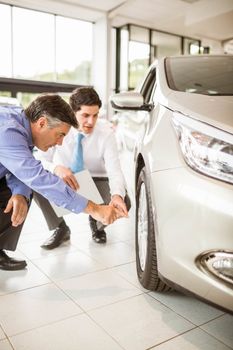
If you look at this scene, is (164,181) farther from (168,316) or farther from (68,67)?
(68,67)

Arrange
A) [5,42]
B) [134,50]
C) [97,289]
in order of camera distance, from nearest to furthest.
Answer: [97,289], [5,42], [134,50]

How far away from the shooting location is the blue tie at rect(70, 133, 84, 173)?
235 cm

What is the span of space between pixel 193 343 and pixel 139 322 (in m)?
0.24

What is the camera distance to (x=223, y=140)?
1.14m

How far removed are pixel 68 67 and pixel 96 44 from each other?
115 cm

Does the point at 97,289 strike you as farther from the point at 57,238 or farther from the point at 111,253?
the point at 57,238

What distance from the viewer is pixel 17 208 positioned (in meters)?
→ 1.63

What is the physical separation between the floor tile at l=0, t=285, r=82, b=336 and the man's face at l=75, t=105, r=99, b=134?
1.03 m

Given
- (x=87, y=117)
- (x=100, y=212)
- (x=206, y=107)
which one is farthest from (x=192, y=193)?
(x=87, y=117)

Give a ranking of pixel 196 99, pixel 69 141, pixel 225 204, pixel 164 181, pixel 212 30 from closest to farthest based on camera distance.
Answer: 1. pixel 225 204
2. pixel 164 181
3. pixel 196 99
4. pixel 69 141
5. pixel 212 30

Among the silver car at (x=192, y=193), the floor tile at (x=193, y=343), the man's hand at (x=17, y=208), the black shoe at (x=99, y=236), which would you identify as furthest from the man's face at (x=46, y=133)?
the black shoe at (x=99, y=236)

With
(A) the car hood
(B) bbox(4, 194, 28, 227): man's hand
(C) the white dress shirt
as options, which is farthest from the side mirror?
(B) bbox(4, 194, 28, 227): man's hand

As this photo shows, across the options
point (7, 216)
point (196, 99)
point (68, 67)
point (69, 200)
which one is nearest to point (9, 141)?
point (69, 200)

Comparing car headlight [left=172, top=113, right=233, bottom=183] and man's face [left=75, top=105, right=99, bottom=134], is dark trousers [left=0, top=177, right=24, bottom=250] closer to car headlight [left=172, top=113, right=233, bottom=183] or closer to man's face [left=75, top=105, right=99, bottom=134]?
man's face [left=75, top=105, right=99, bottom=134]
